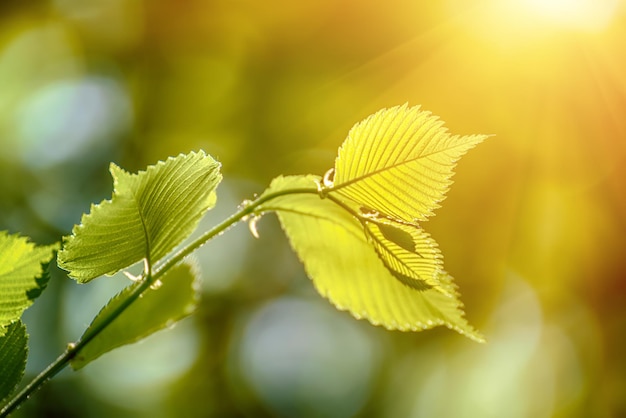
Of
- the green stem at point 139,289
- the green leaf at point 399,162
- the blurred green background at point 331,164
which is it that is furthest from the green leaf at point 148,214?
the blurred green background at point 331,164

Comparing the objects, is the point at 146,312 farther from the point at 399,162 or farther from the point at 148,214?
the point at 399,162

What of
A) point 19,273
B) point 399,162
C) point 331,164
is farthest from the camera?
point 331,164

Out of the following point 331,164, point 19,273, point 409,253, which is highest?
point 331,164

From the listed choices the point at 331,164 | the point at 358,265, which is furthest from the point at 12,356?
the point at 331,164

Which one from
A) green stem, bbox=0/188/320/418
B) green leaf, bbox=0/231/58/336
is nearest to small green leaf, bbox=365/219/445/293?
green stem, bbox=0/188/320/418

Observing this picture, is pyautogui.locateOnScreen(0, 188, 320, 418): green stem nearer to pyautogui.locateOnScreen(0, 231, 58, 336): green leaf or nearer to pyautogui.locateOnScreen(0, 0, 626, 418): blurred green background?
pyautogui.locateOnScreen(0, 231, 58, 336): green leaf

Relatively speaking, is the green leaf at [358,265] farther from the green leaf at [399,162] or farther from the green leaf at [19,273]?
the green leaf at [19,273]
